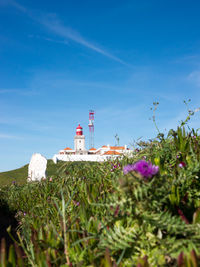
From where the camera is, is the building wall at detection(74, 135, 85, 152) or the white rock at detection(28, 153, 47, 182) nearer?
the white rock at detection(28, 153, 47, 182)

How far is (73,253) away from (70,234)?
1.07 feet

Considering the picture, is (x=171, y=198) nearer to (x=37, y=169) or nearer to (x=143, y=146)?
(x=143, y=146)

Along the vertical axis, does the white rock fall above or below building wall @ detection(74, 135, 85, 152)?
below

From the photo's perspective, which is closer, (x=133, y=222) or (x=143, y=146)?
(x=133, y=222)

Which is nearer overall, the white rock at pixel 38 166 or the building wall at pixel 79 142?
the white rock at pixel 38 166

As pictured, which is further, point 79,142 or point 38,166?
point 79,142

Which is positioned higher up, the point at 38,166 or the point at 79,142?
the point at 79,142

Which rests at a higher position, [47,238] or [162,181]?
[162,181]

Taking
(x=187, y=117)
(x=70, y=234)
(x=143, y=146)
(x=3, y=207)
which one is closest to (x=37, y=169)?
(x=3, y=207)

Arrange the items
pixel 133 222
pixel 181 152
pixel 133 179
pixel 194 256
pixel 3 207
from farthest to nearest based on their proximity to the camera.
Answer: pixel 3 207 < pixel 181 152 < pixel 133 222 < pixel 133 179 < pixel 194 256

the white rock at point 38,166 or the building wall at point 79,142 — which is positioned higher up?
the building wall at point 79,142

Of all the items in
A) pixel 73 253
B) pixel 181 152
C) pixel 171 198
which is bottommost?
pixel 73 253

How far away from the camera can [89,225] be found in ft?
7.41

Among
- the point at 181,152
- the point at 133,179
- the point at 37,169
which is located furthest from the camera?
the point at 37,169
